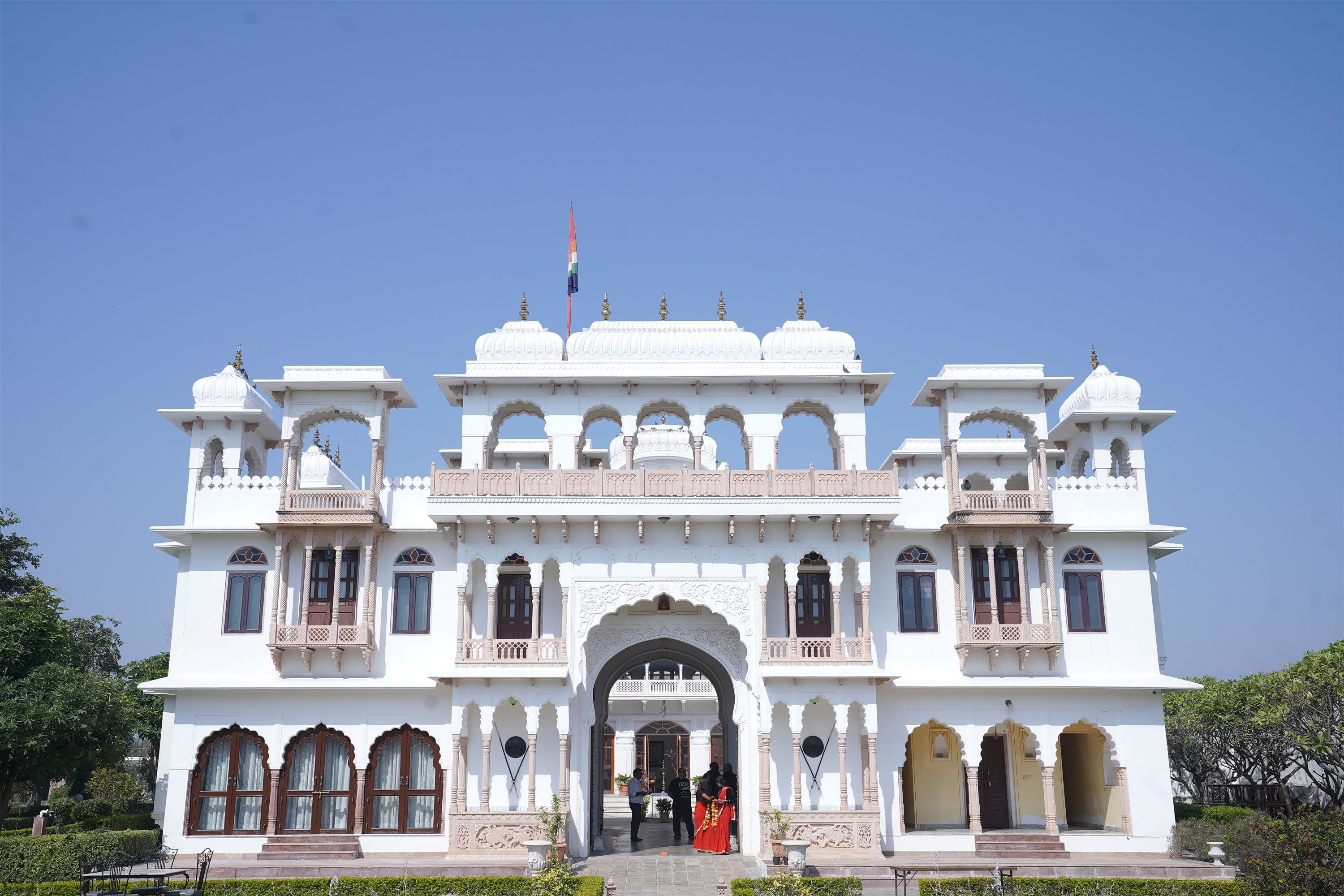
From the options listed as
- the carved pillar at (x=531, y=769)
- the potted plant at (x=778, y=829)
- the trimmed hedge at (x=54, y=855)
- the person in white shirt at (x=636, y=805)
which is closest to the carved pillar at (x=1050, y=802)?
the potted plant at (x=778, y=829)

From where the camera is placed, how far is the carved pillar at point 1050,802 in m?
23.9

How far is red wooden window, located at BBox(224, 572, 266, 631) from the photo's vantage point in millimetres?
25062

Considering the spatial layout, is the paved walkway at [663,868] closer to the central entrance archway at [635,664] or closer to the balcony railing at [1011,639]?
the central entrance archway at [635,664]

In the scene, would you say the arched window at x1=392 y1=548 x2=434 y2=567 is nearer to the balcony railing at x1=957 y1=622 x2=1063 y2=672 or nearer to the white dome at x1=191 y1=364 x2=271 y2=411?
the white dome at x1=191 y1=364 x2=271 y2=411

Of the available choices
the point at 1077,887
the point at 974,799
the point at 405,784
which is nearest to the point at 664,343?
the point at 405,784

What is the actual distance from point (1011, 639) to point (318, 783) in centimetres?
1542

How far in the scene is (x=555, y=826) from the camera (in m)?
22.1

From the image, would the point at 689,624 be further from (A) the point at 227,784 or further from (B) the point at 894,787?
(A) the point at 227,784

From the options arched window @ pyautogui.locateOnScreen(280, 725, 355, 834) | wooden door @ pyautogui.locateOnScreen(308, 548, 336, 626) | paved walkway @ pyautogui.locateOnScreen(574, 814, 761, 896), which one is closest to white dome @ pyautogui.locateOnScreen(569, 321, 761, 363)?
wooden door @ pyautogui.locateOnScreen(308, 548, 336, 626)

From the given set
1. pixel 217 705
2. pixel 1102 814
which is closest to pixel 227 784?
pixel 217 705

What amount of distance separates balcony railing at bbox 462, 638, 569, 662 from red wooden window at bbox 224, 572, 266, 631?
5.05 metres

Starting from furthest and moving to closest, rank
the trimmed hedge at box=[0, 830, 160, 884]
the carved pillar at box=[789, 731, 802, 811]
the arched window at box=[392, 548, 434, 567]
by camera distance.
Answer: the arched window at box=[392, 548, 434, 567], the carved pillar at box=[789, 731, 802, 811], the trimmed hedge at box=[0, 830, 160, 884]

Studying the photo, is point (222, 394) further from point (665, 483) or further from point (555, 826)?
point (555, 826)

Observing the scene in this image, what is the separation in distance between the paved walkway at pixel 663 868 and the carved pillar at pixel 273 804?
6.68 metres
